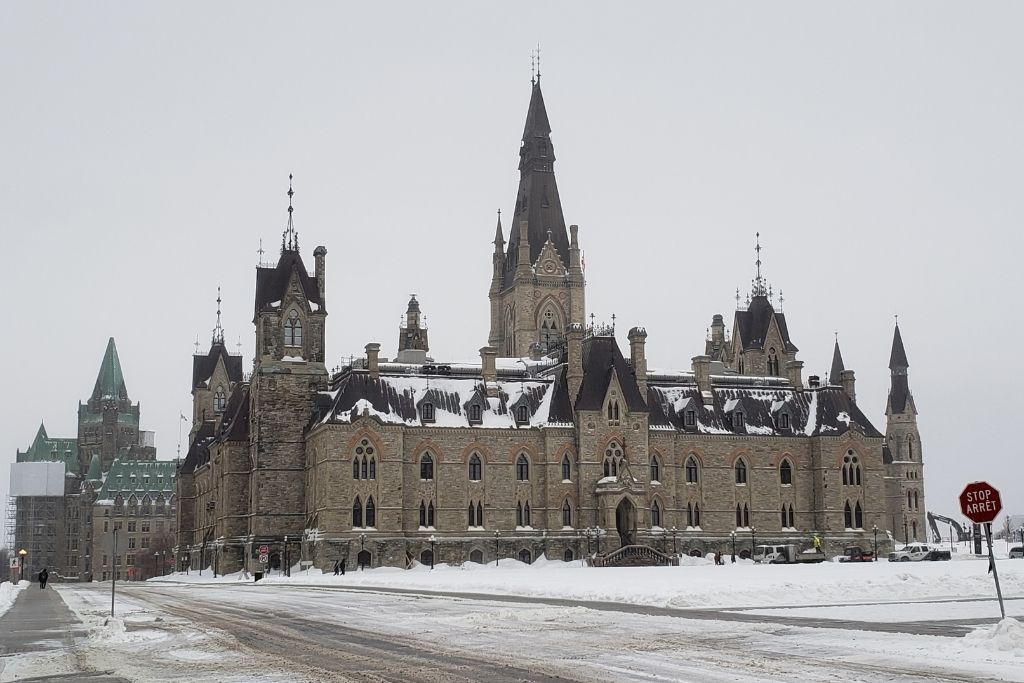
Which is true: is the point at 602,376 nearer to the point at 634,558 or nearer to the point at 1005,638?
the point at 634,558

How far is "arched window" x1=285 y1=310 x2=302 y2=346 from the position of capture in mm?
88188

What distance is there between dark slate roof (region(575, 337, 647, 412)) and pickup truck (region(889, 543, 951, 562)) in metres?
18.8

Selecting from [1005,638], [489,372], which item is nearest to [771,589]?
[1005,638]

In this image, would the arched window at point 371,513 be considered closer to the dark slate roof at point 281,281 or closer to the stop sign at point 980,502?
the dark slate roof at point 281,281

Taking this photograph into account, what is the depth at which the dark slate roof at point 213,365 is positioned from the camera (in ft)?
405

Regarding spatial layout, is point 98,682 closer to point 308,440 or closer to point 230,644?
point 230,644

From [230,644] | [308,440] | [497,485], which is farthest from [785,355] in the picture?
[230,644]

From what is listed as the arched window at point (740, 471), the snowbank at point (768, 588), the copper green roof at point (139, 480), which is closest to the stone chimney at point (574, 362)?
the arched window at point (740, 471)

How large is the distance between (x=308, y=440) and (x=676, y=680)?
6939 centimetres

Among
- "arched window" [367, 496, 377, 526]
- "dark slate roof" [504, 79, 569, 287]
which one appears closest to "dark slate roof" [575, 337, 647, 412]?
"arched window" [367, 496, 377, 526]

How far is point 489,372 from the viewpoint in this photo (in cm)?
8931

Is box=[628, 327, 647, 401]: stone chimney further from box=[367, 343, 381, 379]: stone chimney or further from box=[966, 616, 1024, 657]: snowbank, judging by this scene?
box=[966, 616, 1024, 657]: snowbank

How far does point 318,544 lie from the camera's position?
3189 inches

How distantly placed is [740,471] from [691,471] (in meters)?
3.55
